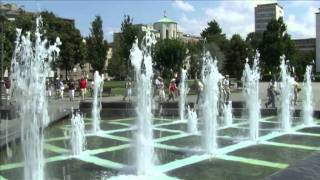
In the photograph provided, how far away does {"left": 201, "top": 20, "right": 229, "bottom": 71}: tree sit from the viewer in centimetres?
5184

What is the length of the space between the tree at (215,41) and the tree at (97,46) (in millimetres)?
12175

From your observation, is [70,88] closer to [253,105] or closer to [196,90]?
[196,90]

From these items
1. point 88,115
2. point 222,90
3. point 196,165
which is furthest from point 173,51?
point 196,165

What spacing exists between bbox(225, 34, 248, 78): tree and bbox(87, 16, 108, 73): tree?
14686 millimetres

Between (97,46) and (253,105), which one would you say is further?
(97,46)

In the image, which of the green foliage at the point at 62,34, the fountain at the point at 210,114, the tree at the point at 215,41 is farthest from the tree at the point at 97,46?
the fountain at the point at 210,114

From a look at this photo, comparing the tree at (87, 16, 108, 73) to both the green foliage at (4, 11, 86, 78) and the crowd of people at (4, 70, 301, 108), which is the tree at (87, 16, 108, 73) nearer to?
the green foliage at (4, 11, 86, 78)

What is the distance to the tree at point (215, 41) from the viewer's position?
51.8 metres

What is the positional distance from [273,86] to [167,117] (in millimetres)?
5214

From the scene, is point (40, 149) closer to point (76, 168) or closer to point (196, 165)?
point (76, 168)

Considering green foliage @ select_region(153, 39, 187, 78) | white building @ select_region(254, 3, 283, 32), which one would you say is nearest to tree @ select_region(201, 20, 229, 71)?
green foliage @ select_region(153, 39, 187, 78)

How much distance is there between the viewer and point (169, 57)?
5097 cm

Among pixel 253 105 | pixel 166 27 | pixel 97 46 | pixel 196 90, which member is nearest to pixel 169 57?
pixel 97 46

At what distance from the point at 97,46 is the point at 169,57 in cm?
1263
